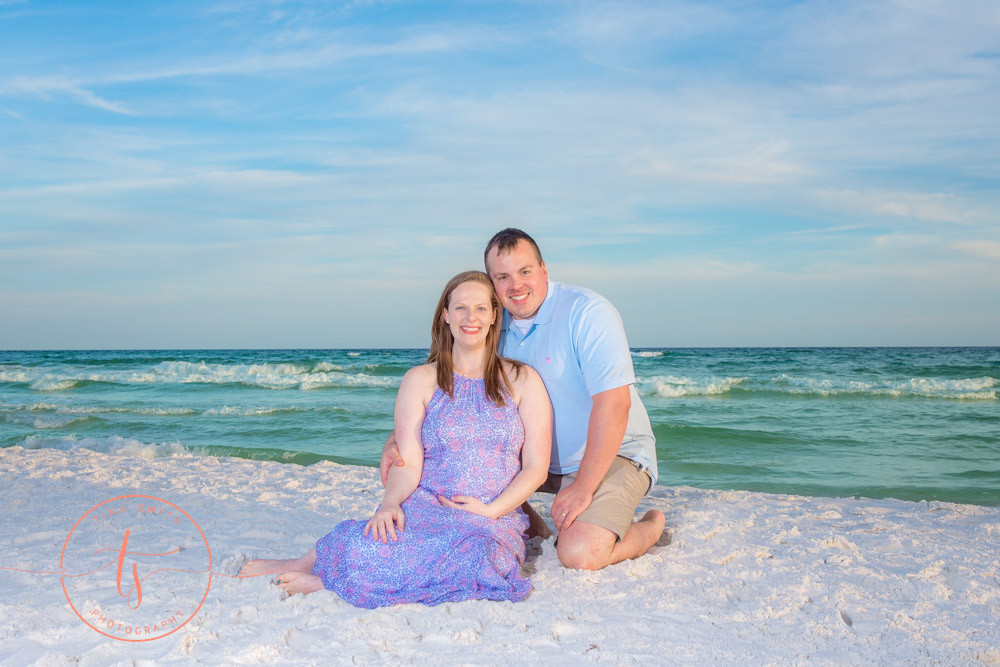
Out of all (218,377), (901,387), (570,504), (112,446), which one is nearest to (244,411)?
(112,446)

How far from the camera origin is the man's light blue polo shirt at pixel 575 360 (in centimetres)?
373

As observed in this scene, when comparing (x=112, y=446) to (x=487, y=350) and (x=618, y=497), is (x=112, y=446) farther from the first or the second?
(x=618, y=497)

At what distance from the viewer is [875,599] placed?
3.31 meters

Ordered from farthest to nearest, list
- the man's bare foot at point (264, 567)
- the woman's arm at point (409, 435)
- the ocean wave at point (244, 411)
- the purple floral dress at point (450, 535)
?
the ocean wave at point (244, 411)
the man's bare foot at point (264, 567)
the woman's arm at point (409, 435)
the purple floral dress at point (450, 535)

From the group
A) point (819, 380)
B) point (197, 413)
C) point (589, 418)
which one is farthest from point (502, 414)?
point (819, 380)

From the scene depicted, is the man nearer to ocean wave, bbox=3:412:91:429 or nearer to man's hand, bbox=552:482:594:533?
man's hand, bbox=552:482:594:533

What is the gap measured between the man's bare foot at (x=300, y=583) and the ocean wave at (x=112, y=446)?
6.00 m

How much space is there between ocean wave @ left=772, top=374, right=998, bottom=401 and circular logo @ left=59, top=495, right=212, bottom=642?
Result: 14.6m

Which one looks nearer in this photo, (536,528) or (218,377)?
(536,528)

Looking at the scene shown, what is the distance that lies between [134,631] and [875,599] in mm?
3121

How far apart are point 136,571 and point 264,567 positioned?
660 mm

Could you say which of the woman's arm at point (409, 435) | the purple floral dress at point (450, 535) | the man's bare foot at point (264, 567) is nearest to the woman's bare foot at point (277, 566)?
the man's bare foot at point (264, 567)

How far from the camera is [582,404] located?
395cm

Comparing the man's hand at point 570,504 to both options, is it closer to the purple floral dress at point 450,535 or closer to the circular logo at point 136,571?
the purple floral dress at point 450,535
